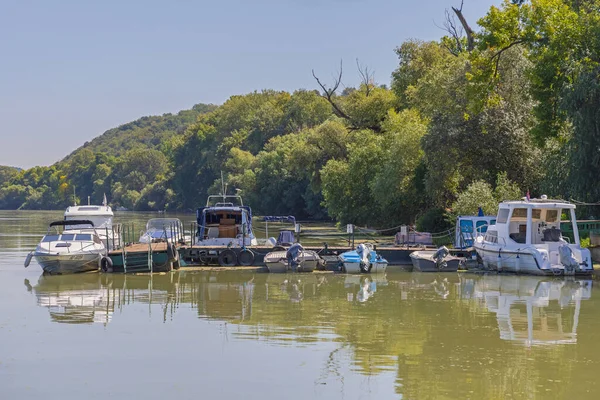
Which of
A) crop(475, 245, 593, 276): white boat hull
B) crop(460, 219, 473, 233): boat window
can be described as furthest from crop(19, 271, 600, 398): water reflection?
crop(460, 219, 473, 233): boat window

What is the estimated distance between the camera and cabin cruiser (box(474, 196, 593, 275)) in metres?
32.2

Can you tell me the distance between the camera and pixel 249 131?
141000 mm

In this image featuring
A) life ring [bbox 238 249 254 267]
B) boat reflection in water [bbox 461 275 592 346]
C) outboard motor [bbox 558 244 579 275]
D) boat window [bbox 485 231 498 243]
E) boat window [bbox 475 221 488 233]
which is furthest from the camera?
boat window [bbox 475 221 488 233]

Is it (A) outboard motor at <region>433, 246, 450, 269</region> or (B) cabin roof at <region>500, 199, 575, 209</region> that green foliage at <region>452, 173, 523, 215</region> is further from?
(B) cabin roof at <region>500, 199, 575, 209</region>

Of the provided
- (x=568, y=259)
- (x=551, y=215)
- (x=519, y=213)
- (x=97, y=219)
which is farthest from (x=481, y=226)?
(x=97, y=219)

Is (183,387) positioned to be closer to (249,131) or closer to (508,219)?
(508,219)

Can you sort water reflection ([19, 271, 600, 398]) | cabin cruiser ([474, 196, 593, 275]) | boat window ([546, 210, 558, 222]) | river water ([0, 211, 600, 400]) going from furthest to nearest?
1. boat window ([546, 210, 558, 222])
2. cabin cruiser ([474, 196, 593, 275])
3. water reflection ([19, 271, 600, 398])
4. river water ([0, 211, 600, 400])

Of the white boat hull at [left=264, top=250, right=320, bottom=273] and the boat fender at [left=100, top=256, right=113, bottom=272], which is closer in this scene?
the boat fender at [left=100, top=256, right=113, bottom=272]

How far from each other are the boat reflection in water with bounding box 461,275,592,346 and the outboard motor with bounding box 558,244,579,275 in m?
0.44

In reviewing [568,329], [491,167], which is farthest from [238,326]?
[491,167]

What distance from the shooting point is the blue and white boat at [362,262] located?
35562mm

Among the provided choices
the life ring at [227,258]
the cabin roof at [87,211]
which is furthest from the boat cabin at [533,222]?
the cabin roof at [87,211]

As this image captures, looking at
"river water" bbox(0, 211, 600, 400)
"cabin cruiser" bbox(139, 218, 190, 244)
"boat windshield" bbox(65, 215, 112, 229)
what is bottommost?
"river water" bbox(0, 211, 600, 400)

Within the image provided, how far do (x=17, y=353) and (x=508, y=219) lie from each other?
72.3ft
